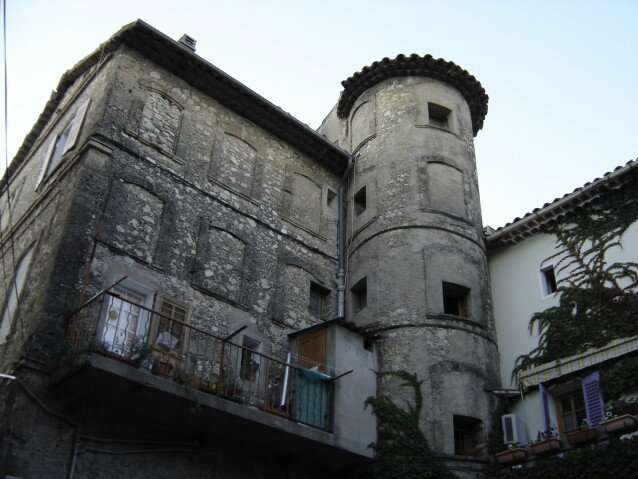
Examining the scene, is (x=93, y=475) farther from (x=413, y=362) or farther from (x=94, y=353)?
(x=413, y=362)

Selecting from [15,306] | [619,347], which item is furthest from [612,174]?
[15,306]

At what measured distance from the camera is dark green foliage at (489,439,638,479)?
11.9m

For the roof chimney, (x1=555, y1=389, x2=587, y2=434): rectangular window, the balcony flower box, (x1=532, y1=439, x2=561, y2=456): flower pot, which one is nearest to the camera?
(x1=532, y1=439, x2=561, y2=456): flower pot

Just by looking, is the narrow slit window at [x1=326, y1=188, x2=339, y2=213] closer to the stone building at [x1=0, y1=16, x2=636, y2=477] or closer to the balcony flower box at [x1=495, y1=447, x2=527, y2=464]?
the stone building at [x1=0, y1=16, x2=636, y2=477]

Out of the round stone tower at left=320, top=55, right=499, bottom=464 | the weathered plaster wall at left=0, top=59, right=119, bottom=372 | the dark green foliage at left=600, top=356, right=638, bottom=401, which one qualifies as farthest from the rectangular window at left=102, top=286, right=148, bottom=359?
the dark green foliage at left=600, top=356, right=638, bottom=401

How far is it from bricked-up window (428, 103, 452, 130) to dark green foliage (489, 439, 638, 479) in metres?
9.59

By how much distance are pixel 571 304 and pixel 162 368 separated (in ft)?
28.4

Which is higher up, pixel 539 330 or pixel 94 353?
pixel 539 330

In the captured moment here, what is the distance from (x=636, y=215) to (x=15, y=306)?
1272cm

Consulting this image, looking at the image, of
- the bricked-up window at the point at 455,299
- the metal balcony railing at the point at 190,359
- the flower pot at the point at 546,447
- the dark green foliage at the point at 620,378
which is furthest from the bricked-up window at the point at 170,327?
the dark green foliage at the point at 620,378

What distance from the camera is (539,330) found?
15688mm

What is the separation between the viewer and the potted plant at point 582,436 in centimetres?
1266

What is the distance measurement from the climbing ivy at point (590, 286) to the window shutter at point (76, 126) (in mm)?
11026

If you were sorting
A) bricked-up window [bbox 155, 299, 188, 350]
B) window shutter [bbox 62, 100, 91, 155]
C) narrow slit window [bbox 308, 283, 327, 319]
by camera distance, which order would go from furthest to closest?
narrow slit window [bbox 308, 283, 327, 319] < window shutter [bbox 62, 100, 91, 155] < bricked-up window [bbox 155, 299, 188, 350]
